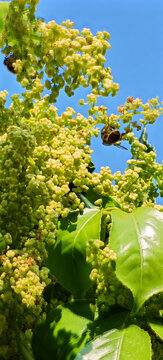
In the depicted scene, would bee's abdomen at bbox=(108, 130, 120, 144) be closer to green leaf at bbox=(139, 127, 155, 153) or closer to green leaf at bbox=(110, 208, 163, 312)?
green leaf at bbox=(139, 127, 155, 153)

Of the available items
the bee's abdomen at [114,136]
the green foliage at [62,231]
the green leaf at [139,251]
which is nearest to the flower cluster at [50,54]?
the green foliage at [62,231]

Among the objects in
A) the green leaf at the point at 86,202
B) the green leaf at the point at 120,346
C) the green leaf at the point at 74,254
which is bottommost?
the green leaf at the point at 120,346

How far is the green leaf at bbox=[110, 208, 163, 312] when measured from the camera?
4.75ft

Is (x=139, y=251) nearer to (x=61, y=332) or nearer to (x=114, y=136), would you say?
(x=61, y=332)

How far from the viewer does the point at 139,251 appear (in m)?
1.52

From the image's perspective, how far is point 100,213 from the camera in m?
1.79

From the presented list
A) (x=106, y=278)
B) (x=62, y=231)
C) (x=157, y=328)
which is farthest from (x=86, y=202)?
(x=157, y=328)

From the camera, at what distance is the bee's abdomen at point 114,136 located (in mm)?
2351

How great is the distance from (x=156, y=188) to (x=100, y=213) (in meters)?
0.43

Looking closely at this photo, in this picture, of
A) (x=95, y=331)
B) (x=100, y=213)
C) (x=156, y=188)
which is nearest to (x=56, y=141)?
(x=100, y=213)

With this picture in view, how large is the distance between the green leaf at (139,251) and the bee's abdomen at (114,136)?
29.6 inches

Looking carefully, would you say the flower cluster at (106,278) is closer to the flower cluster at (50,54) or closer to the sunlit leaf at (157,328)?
the sunlit leaf at (157,328)

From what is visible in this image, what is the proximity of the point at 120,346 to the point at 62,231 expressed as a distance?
48cm

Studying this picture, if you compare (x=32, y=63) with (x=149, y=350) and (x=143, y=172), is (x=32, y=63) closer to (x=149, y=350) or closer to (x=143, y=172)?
(x=143, y=172)
